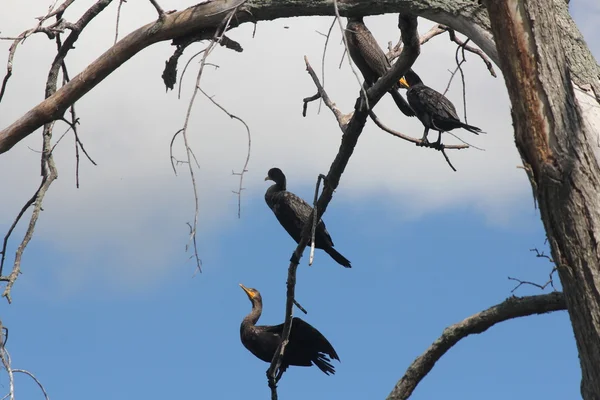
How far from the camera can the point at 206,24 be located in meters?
4.06

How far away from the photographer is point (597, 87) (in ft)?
9.84

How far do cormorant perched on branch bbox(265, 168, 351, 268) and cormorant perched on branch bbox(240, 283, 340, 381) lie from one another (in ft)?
2.58

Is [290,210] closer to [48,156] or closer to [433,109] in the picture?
[433,109]

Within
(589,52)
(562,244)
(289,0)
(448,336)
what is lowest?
(562,244)

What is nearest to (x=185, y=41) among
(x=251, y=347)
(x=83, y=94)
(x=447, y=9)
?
(x=83, y=94)

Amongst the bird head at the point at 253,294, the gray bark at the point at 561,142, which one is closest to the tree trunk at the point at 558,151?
the gray bark at the point at 561,142

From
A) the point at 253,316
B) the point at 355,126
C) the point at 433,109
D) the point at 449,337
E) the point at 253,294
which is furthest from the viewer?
the point at 253,294

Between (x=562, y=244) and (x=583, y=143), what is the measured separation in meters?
0.35

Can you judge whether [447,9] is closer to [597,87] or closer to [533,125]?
[597,87]

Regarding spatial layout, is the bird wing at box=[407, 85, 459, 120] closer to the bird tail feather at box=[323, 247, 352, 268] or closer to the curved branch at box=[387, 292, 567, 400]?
the bird tail feather at box=[323, 247, 352, 268]

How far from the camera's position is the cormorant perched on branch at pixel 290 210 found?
6969 mm

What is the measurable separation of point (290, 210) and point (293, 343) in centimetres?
141

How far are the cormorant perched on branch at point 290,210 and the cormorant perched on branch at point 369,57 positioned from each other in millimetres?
1681

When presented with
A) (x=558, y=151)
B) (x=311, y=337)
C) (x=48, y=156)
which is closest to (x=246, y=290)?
(x=311, y=337)
